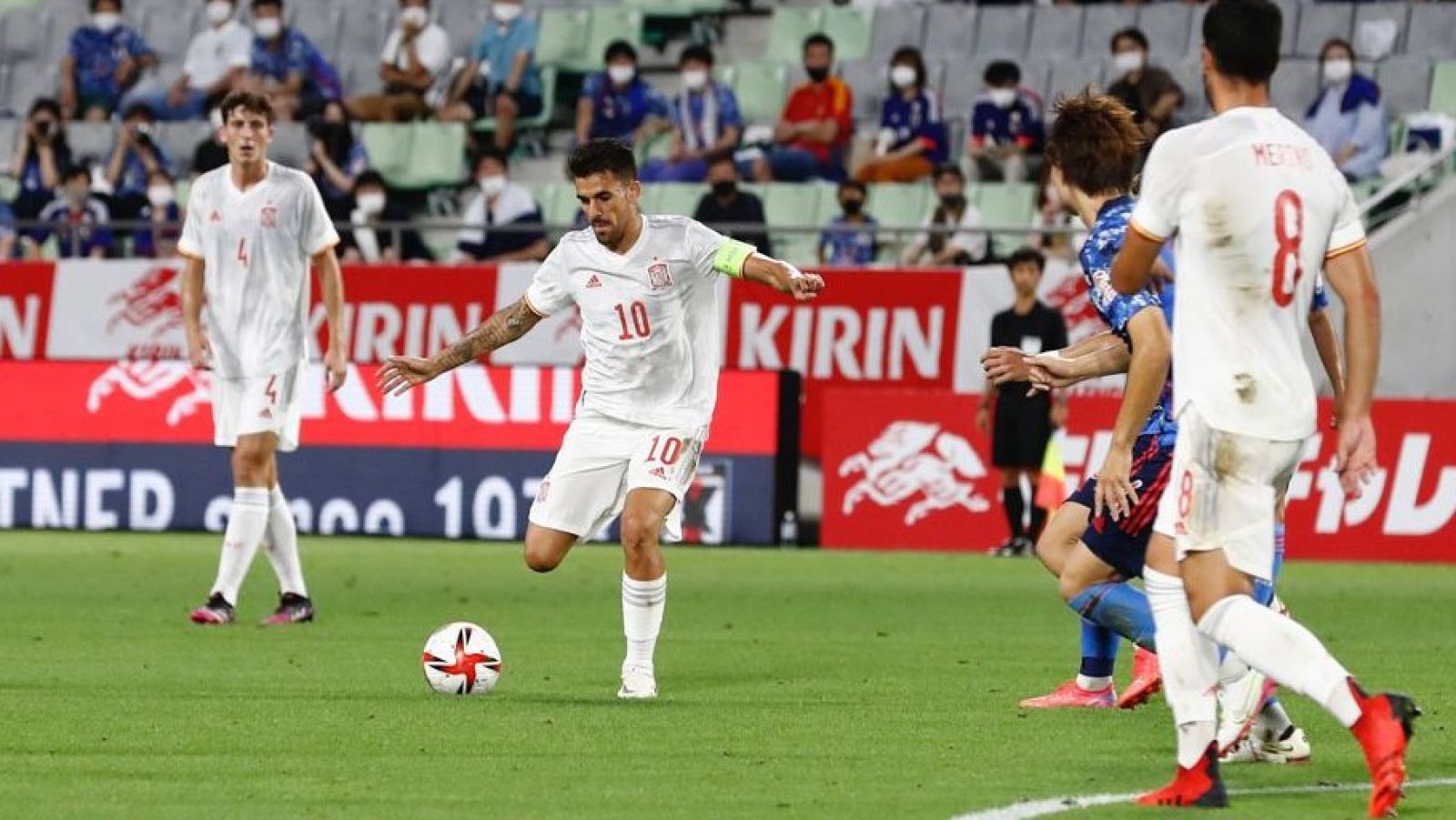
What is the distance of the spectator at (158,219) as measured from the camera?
24.1m

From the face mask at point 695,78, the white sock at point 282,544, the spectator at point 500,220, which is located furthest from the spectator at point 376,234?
the white sock at point 282,544

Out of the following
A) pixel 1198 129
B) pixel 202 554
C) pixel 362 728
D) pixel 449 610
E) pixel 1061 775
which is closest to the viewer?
pixel 1198 129

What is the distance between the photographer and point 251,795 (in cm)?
763

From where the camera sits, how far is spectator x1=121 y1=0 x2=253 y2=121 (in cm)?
2709

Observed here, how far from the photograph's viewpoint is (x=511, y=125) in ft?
83.4

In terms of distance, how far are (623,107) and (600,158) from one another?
1483 centimetres

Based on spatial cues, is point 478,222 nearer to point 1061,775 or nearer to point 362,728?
point 362,728

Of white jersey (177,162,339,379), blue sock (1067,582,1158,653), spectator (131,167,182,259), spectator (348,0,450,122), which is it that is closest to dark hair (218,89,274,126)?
white jersey (177,162,339,379)

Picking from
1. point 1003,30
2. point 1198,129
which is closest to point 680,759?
point 1198,129

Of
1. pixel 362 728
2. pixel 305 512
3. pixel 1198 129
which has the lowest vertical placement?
pixel 305 512

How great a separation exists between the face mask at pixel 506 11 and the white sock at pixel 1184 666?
1890cm

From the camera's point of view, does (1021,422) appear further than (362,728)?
Yes

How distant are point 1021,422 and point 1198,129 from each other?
12.3 meters

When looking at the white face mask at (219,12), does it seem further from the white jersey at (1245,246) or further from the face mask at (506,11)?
the white jersey at (1245,246)
